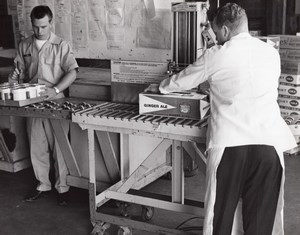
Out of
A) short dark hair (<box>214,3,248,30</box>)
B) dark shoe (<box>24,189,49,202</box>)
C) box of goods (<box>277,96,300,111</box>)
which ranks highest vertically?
short dark hair (<box>214,3,248,30</box>)

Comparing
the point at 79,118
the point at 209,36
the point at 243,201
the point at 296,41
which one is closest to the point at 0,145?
the point at 79,118

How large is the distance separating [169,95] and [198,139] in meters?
0.29

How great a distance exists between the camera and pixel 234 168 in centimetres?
201

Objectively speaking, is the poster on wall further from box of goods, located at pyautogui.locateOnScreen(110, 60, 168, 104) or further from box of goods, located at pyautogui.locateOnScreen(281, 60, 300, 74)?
box of goods, located at pyautogui.locateOnScreen(281, 60, 300, 74)

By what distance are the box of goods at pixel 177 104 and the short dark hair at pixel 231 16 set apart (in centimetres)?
41

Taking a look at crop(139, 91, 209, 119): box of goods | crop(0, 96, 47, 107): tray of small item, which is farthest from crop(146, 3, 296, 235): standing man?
crop(0, 96, 47, 107): tray of small item

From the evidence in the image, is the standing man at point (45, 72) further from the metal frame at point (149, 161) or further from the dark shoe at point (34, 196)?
the metal frame at point (149, 161)

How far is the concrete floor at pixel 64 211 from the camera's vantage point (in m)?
2.83

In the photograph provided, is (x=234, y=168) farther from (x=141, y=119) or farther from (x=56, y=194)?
(x=56, y=194)

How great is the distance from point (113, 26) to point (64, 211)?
1.44 m

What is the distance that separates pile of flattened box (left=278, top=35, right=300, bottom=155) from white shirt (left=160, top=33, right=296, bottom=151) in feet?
4.62

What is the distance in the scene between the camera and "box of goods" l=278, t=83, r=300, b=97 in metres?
3.39

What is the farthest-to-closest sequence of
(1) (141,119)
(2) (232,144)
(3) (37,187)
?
(3) (37,187), (1) (141,119), (2) (232,144)

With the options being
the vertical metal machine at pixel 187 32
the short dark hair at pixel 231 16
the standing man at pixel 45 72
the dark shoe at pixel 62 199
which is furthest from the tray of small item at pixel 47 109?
the short dark hair at pixel 231 16
